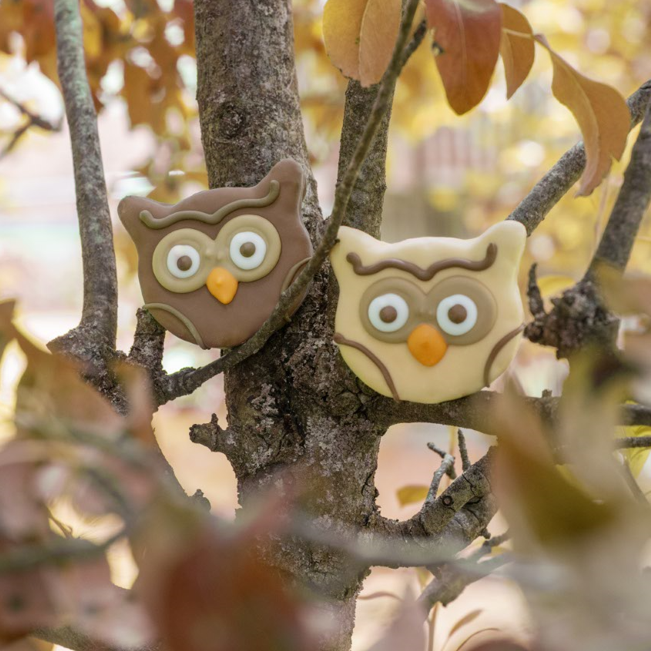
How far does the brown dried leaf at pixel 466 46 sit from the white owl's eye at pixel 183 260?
0.23 metres

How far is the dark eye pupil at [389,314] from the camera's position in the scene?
0.41 m

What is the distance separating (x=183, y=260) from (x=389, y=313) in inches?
6.2

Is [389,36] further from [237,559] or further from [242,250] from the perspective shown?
[237,559]

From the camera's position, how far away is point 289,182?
0.46m

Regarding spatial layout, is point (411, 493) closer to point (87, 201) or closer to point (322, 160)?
point (87, 201)

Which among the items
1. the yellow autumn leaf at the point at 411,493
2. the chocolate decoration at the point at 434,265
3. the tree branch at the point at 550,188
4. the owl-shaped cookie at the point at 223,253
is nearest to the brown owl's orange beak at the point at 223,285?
the owl-shaped cookie at the point at 223,253

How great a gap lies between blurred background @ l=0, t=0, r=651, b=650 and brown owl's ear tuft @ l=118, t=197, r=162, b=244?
5.4 inches

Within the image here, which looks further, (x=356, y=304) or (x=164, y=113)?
(x=164, y=113)

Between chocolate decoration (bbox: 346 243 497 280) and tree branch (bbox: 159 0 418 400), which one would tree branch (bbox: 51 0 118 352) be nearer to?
tree branch (bbox: 159 0 418 400)

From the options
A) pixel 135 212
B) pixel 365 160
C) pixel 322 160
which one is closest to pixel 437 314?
pixel 365 160

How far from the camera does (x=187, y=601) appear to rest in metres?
0.17

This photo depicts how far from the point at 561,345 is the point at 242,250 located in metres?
0.24

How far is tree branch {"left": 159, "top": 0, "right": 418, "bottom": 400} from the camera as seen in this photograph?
0.28 metres

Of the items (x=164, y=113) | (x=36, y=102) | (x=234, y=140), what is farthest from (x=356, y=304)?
(x=36, y=102)
